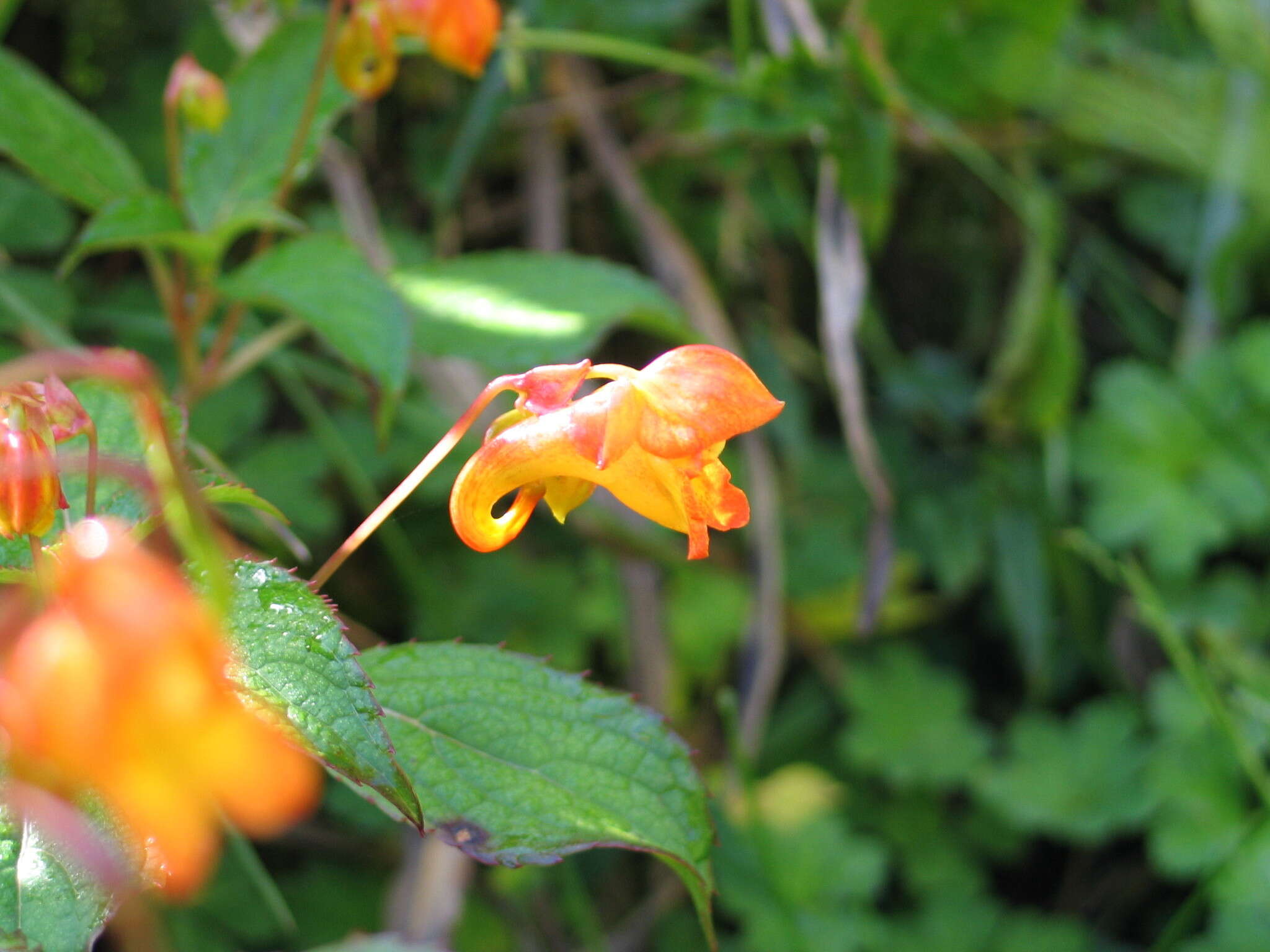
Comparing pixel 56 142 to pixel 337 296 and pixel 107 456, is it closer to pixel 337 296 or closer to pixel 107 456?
pixel 337 296

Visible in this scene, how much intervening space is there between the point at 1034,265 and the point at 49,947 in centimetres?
165

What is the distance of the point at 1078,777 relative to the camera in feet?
5.30

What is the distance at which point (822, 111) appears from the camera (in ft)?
5.01

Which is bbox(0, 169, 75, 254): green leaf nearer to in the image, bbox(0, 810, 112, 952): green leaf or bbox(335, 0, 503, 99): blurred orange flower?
bbox(335, 0, 503, 99): blurred orange flower

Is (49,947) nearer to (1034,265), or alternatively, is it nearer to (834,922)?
(834,922)

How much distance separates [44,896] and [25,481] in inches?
8.5

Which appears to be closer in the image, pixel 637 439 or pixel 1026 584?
pixel 637 439

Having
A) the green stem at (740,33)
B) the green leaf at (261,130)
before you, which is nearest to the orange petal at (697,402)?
the green leaf at (261,130)

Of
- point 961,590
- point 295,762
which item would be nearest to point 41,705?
point 295,762

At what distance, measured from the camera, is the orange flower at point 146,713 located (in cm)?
32

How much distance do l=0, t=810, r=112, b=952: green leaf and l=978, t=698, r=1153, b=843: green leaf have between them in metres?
1.40

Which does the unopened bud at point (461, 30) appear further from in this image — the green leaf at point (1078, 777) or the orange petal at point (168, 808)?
the green leaf at point (1078, 777)

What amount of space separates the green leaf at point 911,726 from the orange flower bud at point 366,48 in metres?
1.17

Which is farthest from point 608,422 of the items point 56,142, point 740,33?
point 740,33
